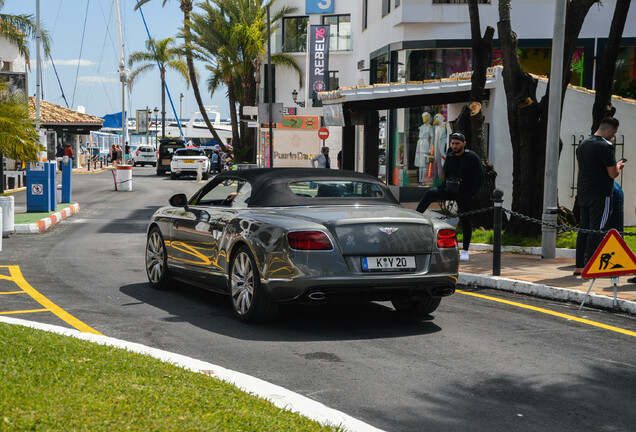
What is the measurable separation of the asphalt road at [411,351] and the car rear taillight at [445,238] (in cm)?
76

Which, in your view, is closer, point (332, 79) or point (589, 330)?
point (589, 330)

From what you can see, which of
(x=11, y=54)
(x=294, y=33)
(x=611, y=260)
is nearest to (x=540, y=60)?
(x=611, y=260)

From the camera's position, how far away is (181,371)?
5574 mm

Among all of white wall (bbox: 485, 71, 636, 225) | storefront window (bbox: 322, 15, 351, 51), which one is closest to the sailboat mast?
storefront window (bbox: 322, 15, 351, 51)

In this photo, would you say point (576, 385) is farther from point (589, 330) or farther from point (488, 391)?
point (589, 330)

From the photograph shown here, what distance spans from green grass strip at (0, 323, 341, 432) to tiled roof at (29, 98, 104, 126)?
47.0m

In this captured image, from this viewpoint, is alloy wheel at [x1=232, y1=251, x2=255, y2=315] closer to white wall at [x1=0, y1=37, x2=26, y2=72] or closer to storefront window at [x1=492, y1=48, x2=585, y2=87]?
storefront window at [x1=492, y1=48, x2=585, y2=87]

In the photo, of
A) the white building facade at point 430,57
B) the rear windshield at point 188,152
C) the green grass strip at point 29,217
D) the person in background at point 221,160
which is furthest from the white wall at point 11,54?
the green grass strip at point 29,217

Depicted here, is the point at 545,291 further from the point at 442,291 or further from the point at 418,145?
the point at 418,145

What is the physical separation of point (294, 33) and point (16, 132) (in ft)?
128

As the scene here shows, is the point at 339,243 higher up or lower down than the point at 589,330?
higher up

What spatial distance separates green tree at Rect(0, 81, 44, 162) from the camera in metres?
18.4

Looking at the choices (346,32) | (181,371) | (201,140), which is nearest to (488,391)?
(181,371)

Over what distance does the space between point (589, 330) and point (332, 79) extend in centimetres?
4706
